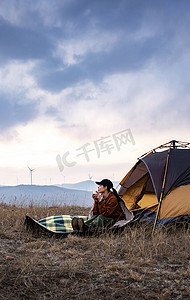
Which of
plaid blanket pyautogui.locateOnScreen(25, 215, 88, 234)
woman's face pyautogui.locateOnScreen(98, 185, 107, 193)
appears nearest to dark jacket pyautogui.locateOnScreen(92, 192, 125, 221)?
woman's face pyautogui.locateOnScreen(98, 185, 107, 193)

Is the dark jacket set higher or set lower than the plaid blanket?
higher

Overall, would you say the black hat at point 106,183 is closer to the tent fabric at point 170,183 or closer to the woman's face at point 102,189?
the woman's face at point 102,189

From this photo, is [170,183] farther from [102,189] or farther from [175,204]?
[102,189]

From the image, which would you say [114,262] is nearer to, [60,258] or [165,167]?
[60,258]

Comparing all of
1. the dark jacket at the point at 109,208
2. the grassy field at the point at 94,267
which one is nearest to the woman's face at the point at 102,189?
the dark jacket at the point at 109,208

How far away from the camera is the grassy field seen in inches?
137

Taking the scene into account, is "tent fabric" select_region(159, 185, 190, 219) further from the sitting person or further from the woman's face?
the woman's face

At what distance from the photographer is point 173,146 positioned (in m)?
8.11

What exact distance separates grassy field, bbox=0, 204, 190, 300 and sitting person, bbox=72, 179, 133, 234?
30 cm

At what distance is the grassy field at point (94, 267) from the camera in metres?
3.48

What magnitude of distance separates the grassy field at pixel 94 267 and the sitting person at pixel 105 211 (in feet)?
0.99

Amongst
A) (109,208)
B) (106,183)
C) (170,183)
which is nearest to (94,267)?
(109,208)

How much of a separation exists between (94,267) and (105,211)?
7.89 ft

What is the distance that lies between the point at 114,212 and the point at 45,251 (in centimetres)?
209
